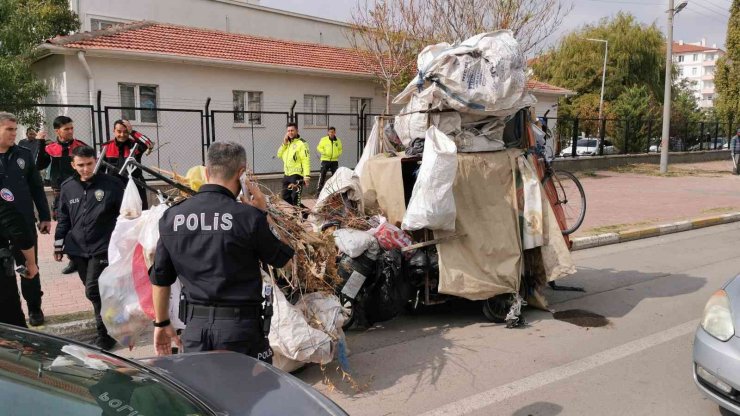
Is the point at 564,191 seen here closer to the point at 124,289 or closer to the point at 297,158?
the point at 124,289

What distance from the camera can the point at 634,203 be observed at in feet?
47.6

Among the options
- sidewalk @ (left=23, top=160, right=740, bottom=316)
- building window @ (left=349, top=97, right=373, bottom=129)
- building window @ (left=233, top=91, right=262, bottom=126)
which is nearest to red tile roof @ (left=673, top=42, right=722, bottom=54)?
sidewalk @ (left=23, top=160, right=740, bottom=316)

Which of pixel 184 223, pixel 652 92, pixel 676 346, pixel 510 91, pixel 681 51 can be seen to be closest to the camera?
pixel 184 223

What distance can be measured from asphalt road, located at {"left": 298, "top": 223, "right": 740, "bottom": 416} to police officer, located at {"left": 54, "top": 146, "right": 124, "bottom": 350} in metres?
2.08

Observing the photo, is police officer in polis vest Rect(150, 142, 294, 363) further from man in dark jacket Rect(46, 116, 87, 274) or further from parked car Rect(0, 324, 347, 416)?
man in dark jacket Rect(46, 116, 87, 274)

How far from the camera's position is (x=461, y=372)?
15.2 feet

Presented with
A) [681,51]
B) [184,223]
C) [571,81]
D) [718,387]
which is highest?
[681,51]

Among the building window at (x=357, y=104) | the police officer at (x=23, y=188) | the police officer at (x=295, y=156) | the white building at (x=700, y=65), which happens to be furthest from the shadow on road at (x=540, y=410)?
the white building at (x=700, y=65)

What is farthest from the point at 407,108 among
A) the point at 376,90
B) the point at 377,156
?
the point at 376,90

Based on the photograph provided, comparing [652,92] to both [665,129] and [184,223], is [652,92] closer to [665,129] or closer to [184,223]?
[665,129]

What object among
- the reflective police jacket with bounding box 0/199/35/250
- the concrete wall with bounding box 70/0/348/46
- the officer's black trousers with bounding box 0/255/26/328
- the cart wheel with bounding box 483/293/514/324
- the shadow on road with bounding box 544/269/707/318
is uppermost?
the concrete wall with bounding box 70/0/348/46

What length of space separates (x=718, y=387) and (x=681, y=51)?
429 feet

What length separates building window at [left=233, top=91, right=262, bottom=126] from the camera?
18.5 m

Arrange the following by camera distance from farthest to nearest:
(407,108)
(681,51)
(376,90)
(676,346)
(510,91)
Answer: (681,51) → (376,90) → (407,108) → (510,91) → (676,346)
